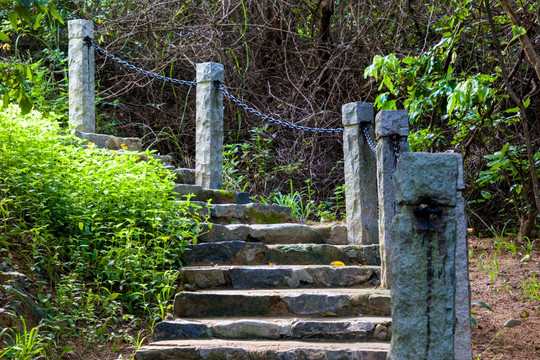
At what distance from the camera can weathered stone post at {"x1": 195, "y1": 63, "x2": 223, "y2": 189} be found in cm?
617

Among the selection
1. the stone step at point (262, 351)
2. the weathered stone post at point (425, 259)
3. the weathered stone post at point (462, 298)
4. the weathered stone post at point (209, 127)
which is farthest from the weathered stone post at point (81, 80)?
the weathered stone post at point (425, 259)

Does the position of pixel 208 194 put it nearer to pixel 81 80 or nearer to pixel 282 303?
pixel 81 80

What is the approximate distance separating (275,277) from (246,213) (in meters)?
1.36

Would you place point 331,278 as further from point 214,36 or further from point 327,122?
point 214,36

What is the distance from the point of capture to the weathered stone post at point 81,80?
642cm

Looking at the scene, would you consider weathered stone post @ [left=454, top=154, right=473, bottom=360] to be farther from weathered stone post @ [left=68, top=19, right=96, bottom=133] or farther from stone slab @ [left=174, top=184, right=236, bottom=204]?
weathered stone post @ [left=68, top=19, right=96, bottom=133]

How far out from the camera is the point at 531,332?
421 centimetres

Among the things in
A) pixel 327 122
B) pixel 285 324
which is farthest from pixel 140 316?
pixel 327 122

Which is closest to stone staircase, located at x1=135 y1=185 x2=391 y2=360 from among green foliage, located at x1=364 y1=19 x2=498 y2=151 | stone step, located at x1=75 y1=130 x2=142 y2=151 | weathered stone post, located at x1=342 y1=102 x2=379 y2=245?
weathered stone post, located at x1=342 y1=102 x2=379 y2=245

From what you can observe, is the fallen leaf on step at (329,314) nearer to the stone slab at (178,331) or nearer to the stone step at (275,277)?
the stone step at (275,277)

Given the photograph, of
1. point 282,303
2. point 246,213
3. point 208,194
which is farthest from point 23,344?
point 208,194

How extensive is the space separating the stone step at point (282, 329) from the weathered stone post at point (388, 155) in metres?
0.58

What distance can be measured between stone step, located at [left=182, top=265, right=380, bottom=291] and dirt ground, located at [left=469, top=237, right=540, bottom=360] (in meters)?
0.86

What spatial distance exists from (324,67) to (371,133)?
3732 millimetres
